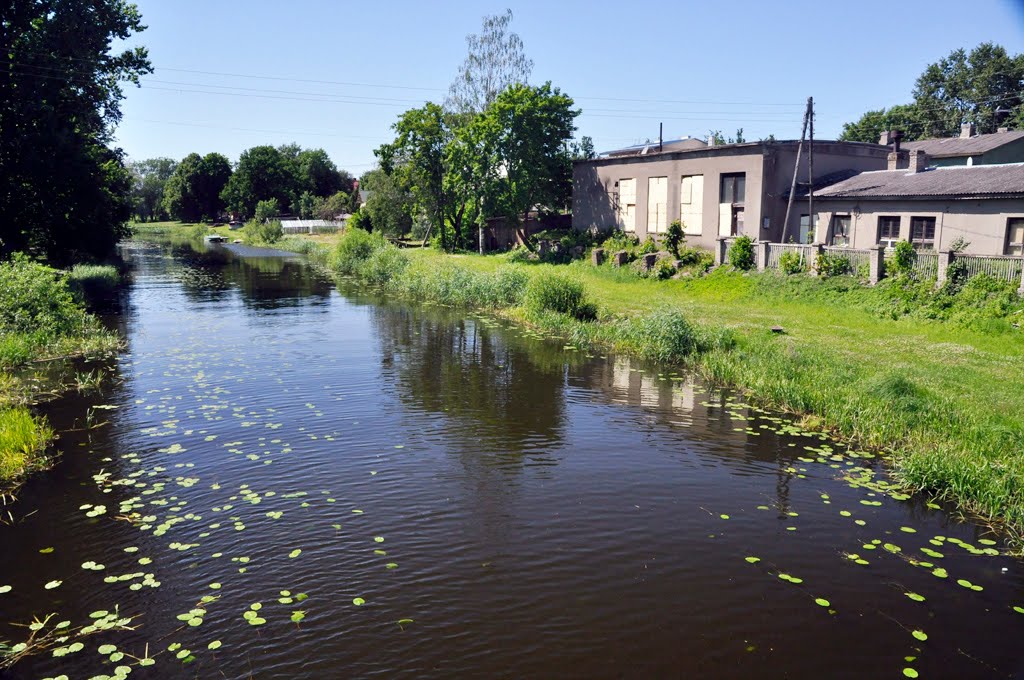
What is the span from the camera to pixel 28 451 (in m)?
12.3

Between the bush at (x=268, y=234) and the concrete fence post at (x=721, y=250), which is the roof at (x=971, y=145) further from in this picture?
the bush at (x=268, y=234)

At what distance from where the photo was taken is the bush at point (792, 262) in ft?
94.0

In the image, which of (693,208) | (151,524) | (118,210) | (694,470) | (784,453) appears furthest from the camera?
(118,210)

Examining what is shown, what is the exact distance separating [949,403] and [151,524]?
14420 mm

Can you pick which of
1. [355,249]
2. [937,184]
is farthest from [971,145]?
[355,249]

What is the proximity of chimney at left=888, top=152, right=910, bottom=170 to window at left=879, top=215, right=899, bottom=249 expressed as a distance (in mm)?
6004

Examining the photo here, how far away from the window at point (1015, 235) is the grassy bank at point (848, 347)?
17.7ft

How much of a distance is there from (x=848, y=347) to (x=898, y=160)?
21140 mm

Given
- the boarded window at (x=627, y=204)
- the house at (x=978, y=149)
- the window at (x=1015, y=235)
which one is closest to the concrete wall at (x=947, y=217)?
the window at (x=1015, y=235)

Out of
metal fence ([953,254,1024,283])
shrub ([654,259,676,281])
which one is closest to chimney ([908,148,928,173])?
metal fence ([953,254,1024,283])

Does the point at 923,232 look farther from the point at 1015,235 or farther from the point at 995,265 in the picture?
the point at 995,265

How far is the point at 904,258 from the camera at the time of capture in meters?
24.4

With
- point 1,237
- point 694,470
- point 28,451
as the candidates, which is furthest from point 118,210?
point 694,470

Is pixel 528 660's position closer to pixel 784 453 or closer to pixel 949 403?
pixel 784 453
